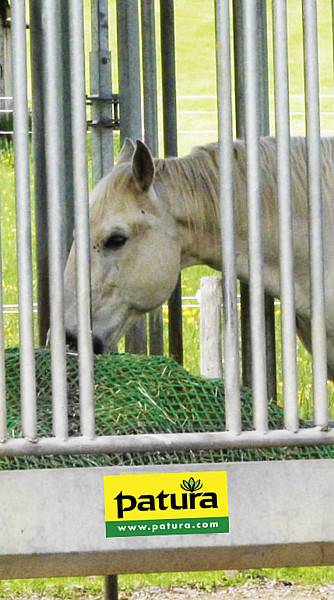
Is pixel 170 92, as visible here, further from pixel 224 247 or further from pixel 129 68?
pixel 224 247

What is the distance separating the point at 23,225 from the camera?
1.73 meters

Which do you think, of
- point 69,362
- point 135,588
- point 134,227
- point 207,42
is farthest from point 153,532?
point 207,42

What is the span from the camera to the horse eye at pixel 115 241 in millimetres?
4156

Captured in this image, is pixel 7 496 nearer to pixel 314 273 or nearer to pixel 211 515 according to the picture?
pixel 211 515

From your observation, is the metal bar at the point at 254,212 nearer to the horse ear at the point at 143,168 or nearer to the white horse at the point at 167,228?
the horse ear at the point at 143,168

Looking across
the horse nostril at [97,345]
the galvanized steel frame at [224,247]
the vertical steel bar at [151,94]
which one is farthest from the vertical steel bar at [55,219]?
the vertical steel bar at [151,94]

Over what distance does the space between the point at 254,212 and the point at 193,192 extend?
7.77ft

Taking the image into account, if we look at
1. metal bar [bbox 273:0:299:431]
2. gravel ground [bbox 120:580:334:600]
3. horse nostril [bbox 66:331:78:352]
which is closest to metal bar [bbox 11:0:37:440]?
metal bar [bbox 273:0:299:431]

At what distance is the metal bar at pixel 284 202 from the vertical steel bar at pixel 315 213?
0.14ft

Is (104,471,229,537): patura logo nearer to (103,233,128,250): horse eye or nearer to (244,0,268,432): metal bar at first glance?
(244,0,268,432): metal bar

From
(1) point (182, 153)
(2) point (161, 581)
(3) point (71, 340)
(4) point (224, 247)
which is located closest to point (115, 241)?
(3) point (71, 340)

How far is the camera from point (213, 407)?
2375 mm

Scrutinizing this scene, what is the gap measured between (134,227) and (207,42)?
973 inches

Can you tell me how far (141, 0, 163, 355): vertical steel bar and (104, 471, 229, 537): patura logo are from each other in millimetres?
2776
